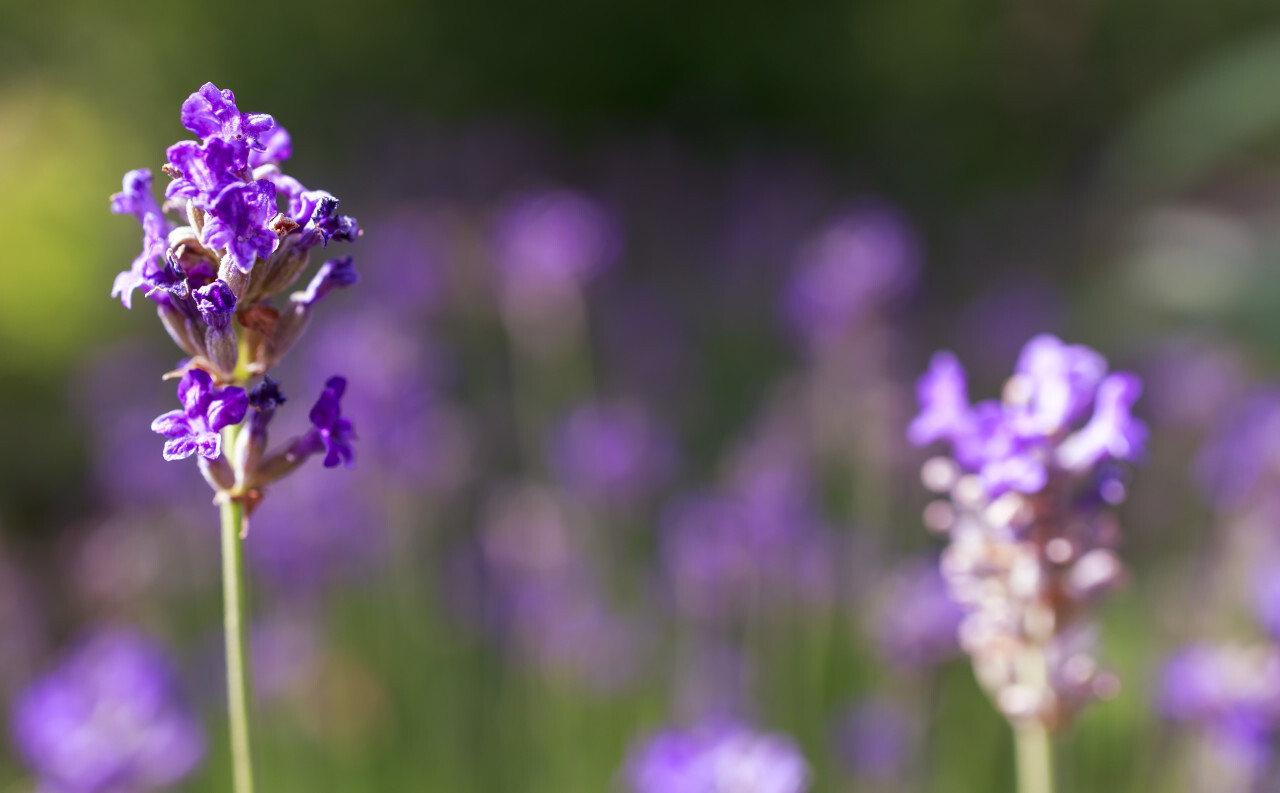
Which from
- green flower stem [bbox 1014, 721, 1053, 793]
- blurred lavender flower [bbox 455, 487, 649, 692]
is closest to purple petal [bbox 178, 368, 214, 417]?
green flower stem [bbox 1014, 721, 1053, 793]

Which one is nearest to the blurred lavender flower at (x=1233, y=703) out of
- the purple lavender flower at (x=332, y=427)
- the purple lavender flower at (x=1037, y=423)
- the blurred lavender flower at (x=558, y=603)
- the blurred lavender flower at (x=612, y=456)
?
the purple lavender flower at (x=1037, y=423)

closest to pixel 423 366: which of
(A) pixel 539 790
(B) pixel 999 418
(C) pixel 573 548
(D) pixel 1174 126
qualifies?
(C) pixel 573 548

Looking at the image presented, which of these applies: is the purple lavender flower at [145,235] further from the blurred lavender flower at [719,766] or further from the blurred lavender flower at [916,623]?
the blurred lavender flower at [916,623]

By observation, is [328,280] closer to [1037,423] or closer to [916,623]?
[1037,423]

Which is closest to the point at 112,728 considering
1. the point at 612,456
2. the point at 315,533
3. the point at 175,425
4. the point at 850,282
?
the point at 315,533

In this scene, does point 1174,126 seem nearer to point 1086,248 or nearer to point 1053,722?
point 1086,248
